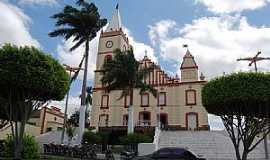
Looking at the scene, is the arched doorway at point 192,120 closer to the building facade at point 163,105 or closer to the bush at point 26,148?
the building facade at point 163,105

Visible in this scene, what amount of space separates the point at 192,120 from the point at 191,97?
9.64 feet

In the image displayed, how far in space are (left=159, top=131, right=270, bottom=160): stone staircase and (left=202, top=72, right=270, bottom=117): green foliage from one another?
760 centimetres

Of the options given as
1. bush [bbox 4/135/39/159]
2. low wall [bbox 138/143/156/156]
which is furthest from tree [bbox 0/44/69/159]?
low wall [bbox 138/143/156/156]

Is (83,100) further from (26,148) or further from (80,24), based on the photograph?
(26,148)

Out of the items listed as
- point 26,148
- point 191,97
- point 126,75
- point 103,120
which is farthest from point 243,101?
point 103,120

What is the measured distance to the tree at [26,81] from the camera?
13.5 metres

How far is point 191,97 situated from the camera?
1517 inches

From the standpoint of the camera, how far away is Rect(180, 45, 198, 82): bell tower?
3941cm

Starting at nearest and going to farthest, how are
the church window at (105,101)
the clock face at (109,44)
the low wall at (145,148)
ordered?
the low wall at (145,148), the church window at (105,101), the clock face at (109,44)

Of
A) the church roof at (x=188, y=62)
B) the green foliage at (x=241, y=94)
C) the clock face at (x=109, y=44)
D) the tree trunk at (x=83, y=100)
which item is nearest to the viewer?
the green foliage at (x=241, y=94)

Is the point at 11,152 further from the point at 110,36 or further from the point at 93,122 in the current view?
the point at 110,36

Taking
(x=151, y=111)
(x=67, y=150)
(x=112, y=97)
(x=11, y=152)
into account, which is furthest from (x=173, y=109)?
(x=11, y=152)

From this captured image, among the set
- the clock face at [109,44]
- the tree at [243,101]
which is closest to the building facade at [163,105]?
the clock face at [109,44]

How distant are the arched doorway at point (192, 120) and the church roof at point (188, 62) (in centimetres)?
634
